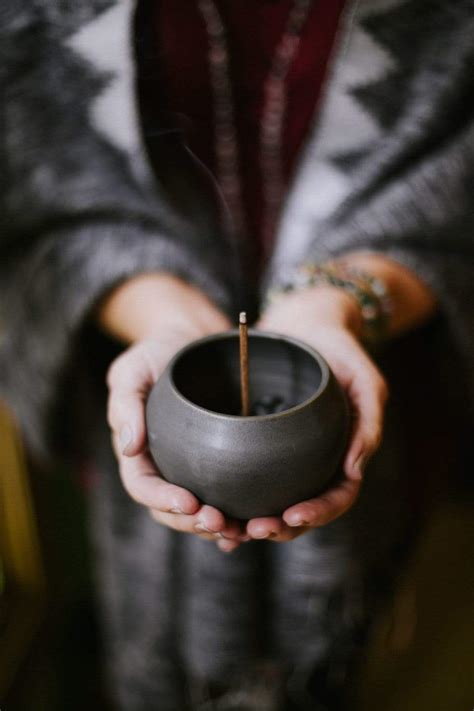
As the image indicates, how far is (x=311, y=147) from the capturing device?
828 mm

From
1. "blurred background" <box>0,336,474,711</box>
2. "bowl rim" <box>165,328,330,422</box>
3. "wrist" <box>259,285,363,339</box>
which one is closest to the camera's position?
"bowl rim" <box>165,328,330,422</box>

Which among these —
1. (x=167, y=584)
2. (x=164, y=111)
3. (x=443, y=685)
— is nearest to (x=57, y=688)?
(x=167, y=584)

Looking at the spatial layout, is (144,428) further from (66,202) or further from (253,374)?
(66,202)

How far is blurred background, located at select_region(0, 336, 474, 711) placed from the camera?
1102mm

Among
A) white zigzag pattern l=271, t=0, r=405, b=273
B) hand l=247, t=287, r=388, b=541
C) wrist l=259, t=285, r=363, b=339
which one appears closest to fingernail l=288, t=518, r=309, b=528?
hand l=247, t=287, r=388, b=541

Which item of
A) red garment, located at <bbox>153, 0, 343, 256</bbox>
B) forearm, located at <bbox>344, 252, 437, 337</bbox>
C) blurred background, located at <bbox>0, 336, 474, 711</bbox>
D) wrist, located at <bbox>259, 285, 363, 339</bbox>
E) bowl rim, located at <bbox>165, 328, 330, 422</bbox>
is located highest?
red garment, located at <bbox>153, 0, 343, 256</bbox>

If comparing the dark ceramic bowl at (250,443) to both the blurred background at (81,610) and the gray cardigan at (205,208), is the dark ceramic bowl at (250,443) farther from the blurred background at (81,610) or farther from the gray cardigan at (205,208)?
the blurred background at (81,610)

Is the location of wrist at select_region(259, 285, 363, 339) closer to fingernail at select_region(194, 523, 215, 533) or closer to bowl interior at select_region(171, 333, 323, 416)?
bowl interior at select_region(171, 333, 323, 416)

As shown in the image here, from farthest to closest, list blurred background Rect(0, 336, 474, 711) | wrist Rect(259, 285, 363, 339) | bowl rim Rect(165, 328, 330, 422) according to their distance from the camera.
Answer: blurred background Rect(0, 336, 474, 711)
wrist Rect(259, 285, 363, 339)
bowl rim Rect(165, 328, 330, 422)

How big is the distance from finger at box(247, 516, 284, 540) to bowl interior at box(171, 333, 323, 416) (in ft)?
0.34

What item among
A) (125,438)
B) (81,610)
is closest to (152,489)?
(125,438)

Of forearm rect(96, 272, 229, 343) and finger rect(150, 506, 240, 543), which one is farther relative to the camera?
forearm rect(96, 272, 229, 343)

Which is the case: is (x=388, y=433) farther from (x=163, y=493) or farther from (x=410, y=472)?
(x=163, y=493)

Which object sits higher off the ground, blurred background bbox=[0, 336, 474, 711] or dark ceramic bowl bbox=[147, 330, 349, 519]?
dark ceramic bowl bbox=[147, 330, 349, 519]
